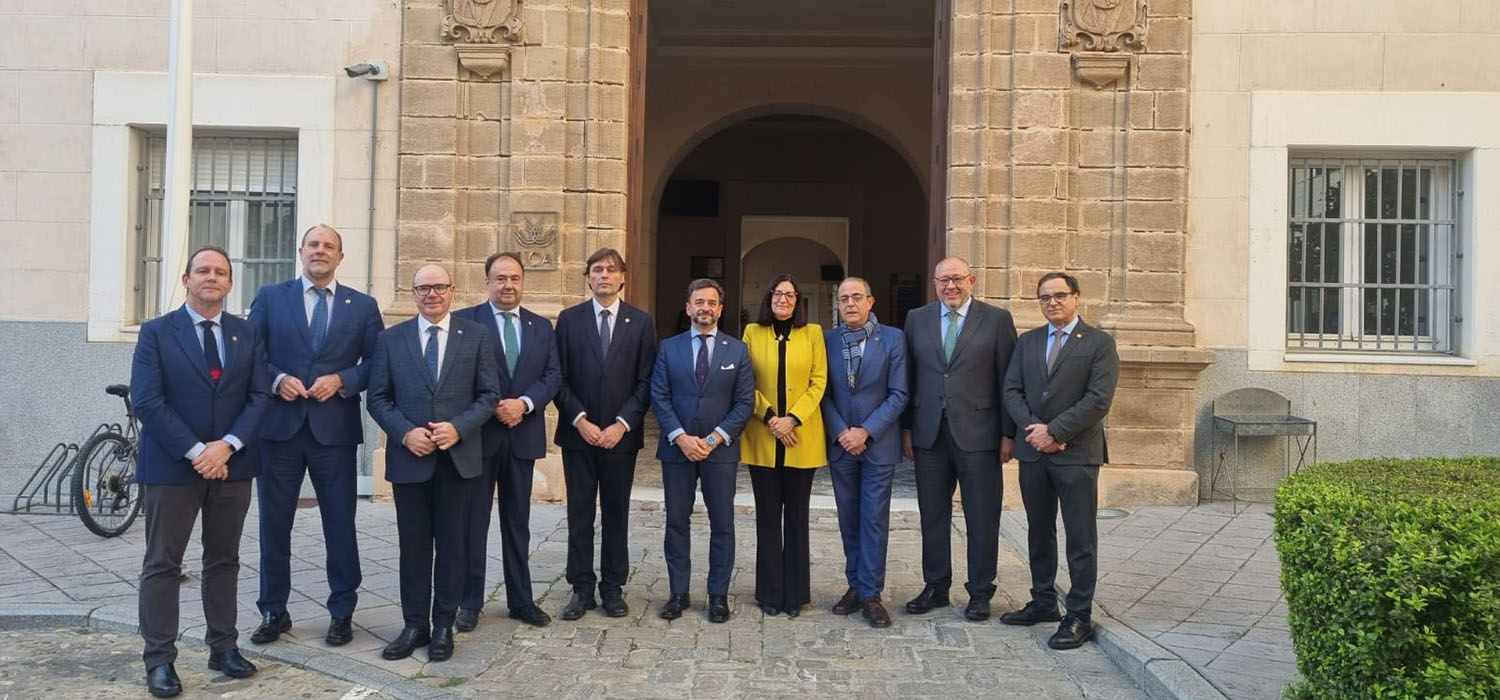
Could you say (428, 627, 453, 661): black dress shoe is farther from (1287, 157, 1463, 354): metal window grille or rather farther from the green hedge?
(1287, 157, 1463, 354): metal window grille

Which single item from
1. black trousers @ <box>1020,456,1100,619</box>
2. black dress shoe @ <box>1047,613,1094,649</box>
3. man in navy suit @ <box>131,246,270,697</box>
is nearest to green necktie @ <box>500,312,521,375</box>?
man in navy suit @ <box>131,246,270,697</box>

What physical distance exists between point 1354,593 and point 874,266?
766 inches

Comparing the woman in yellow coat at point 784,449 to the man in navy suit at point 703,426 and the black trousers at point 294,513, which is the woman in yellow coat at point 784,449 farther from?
the black trousers at point 294,513

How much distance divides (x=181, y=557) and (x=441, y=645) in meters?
1.17

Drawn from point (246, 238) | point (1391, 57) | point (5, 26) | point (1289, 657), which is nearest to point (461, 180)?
point (246, 238)

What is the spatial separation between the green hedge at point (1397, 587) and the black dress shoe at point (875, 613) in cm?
221

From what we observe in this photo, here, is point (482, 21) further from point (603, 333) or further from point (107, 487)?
point (107, 487)

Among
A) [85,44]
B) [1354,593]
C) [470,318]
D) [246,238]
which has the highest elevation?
[85,44]

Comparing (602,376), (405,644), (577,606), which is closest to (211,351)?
(405,644)

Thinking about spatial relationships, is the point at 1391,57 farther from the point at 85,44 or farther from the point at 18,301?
the point at 18,301

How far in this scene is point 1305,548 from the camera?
3.87m

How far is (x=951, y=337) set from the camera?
612cm

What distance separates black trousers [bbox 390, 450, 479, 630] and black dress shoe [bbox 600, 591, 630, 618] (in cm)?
89

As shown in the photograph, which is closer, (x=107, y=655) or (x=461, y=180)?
(x=107, y=655)
